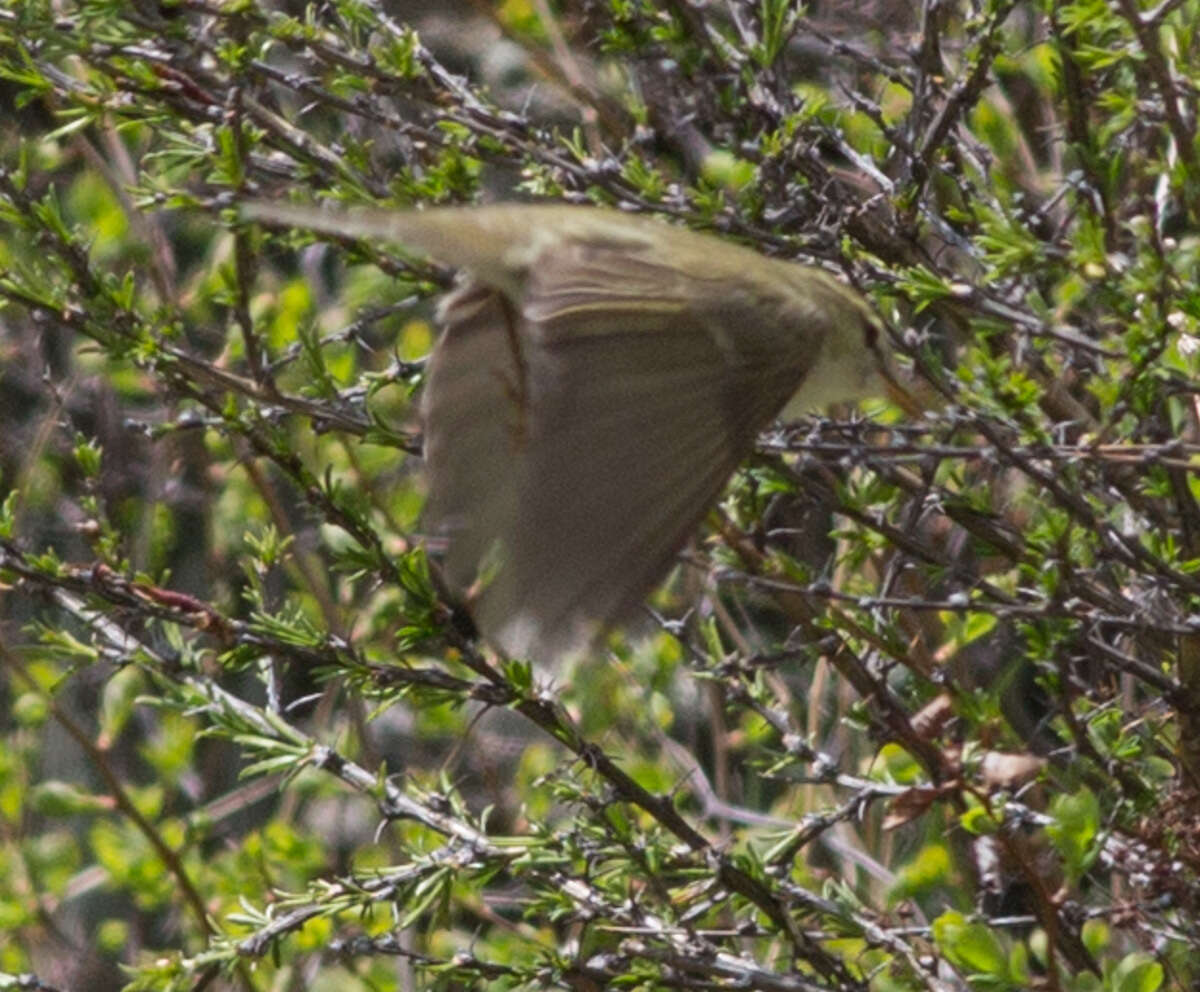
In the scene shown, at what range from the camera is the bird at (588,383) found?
1.61 meters

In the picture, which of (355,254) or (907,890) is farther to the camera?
(907,890)

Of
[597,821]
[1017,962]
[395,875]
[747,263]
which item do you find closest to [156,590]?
[395,875]

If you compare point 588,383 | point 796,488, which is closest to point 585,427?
point 588,383

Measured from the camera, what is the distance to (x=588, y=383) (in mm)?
1682

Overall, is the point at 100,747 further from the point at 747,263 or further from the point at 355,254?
the point at 747,263

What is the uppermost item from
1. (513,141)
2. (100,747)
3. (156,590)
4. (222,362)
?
(513,141)

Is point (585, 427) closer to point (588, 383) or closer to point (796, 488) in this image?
point (588, 383)

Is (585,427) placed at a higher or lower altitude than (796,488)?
higher

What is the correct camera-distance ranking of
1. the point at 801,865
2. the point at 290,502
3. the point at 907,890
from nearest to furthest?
the point at 907,890, the point at 801,865, the point at 290,502

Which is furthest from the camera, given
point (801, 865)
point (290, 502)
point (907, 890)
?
point (290, 502)

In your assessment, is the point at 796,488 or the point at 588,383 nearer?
the point at 588,383

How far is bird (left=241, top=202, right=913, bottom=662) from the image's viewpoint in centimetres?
161

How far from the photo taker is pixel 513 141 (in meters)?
1.92

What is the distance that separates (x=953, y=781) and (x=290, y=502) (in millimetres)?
2554
